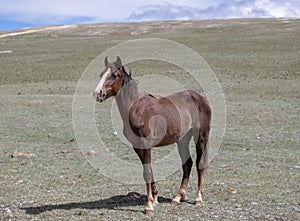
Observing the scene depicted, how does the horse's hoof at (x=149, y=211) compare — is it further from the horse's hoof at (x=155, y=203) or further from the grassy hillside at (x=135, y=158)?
the horse's hoof at (x=155, y=203)

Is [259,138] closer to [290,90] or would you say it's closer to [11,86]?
[290,90]

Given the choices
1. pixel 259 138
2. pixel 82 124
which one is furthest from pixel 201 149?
pixel 82 124

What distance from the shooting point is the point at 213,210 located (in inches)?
345

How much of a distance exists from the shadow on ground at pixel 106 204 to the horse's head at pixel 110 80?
236cm

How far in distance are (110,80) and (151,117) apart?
1.04 m

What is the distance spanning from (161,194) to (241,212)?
201cm

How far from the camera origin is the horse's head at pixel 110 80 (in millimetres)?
7805

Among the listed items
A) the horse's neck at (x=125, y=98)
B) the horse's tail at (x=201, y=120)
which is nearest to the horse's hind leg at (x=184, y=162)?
the horse's tail at (x=201, y=120)

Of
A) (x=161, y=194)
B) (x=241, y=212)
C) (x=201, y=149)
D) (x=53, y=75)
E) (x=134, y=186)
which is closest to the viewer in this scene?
(x=241, y=212)

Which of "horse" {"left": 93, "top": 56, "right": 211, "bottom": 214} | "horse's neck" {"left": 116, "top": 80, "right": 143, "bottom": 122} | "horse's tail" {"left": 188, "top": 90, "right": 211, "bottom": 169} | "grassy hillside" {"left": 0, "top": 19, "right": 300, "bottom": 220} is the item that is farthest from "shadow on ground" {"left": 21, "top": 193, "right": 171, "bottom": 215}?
"horse's neck" {"left": 116, "top": 80, "right": 143, "bottom": 122}

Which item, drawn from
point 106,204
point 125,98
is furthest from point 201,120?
point 106,204

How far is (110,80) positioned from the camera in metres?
7.89

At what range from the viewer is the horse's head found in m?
7.80

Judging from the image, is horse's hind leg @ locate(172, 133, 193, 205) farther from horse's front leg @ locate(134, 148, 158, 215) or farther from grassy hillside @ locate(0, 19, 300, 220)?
horse's front leg @ locate(134, 148, 158, 215)
